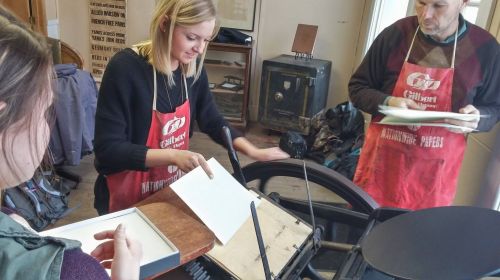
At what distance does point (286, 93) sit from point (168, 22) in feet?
8.21

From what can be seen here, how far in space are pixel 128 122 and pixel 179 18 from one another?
0.31m

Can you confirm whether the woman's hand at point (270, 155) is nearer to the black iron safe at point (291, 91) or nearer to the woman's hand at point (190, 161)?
the woman's hand at point (190, 161)

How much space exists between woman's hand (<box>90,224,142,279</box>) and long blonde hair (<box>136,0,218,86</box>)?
58 cm

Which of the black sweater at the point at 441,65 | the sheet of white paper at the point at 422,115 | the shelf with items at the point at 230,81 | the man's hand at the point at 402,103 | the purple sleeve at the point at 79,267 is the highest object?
the black sweater at the point at 441,65

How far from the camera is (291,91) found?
137 inches

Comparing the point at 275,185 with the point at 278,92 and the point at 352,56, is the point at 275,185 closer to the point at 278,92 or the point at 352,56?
the point at 278,92

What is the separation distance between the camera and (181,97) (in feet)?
3.89

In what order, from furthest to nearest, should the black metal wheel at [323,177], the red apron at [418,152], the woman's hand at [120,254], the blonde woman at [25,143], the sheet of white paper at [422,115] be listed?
1. the red apron at [418,152]
2. the black metal wheel at [323,177]
3. the sheet of white paper at [422,115]
4. the woman's hand at [120,254]
5. the blonde woman at [25,143]

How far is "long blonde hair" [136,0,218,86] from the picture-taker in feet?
3.42

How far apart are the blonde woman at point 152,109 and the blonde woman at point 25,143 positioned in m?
0.48

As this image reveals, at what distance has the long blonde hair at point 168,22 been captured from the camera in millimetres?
1042

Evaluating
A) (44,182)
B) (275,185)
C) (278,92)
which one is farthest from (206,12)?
(278,92)

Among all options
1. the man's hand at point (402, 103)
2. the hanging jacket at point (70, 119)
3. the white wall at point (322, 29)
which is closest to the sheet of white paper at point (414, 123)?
the man's hand at point (402, 103)

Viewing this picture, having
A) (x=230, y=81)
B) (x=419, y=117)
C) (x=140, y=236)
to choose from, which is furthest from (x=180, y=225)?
(x=230, y=81)
